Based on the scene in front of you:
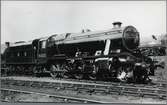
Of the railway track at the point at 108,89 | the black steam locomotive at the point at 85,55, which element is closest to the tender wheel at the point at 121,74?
the black steam locomotive at the point at 85,55

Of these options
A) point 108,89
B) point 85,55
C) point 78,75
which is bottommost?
point 108,89

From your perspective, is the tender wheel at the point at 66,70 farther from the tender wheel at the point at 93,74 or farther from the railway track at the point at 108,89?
the railway track at the point at 108,89

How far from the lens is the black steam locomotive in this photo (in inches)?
265

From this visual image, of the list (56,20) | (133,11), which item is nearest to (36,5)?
(56,20)

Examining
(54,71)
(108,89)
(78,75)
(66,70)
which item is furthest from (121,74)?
(54,71)

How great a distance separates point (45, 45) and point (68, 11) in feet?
13.9

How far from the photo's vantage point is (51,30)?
556cm

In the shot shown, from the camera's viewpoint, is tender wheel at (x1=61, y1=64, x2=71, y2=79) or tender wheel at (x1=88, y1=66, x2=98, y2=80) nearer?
tender wheel at (x1=88, y1=66, x2=98, y2=80)

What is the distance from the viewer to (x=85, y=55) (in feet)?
25.3

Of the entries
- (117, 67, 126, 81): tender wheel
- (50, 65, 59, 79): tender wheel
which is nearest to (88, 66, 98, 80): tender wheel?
(117, 67, 126, 81): tender wheel

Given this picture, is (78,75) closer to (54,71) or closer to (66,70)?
(66,70)

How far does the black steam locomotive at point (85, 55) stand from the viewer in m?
6.73

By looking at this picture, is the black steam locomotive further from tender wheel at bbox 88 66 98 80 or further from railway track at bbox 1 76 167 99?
railway track at bbox 1 76 167 99

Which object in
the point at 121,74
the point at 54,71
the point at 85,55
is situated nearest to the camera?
the point at 121,74
